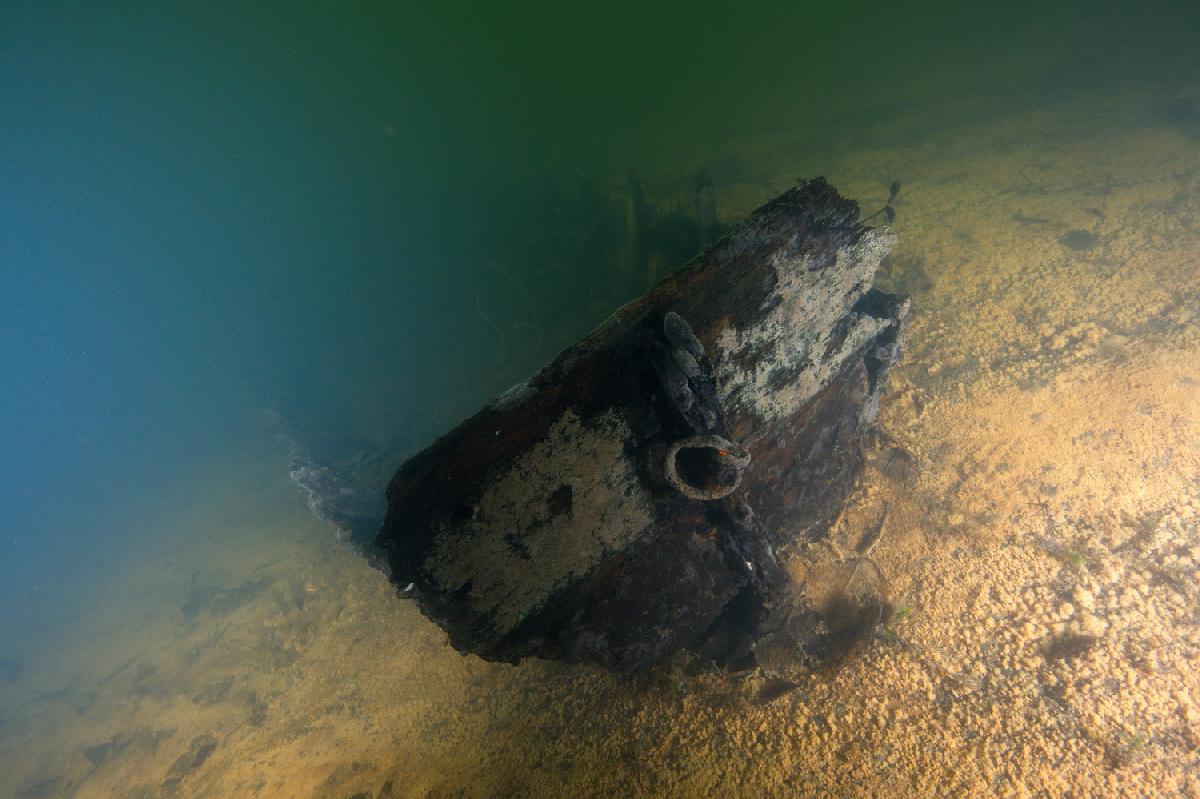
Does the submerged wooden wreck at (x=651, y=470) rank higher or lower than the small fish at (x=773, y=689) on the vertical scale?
higher

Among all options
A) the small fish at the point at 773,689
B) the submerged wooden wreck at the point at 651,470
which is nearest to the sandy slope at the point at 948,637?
the small fish at the point at 773,689

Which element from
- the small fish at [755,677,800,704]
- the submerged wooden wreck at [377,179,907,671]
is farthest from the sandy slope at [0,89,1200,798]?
the submerged wooden wreck at [377,179,907,671]

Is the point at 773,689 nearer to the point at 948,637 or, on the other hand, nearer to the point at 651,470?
the point at 948,637

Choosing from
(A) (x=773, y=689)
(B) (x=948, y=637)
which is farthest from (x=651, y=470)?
(B) (x=948, y=637)

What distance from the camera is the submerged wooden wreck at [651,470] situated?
7.13ft

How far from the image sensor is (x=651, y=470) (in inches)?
95.3

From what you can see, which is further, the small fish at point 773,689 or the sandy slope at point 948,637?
the small fish at point 773,689

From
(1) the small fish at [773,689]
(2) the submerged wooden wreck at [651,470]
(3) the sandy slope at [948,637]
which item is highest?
(2) the submerged wooden wreck at [651,470]

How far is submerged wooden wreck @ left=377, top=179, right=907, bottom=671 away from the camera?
217 centimetres

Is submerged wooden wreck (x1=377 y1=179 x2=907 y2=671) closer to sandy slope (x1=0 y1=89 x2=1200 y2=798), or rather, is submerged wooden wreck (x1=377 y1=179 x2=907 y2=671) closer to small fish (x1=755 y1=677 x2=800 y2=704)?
small fish (x1=755 y1=677 x2=800 y2=704)

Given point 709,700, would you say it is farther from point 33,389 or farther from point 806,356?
point 33,389

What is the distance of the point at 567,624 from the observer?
8.34ft

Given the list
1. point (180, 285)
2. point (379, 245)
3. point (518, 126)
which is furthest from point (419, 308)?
point (180, 285)

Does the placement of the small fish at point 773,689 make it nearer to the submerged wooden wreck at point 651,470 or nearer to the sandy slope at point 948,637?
the sandy slope at point 948,637
